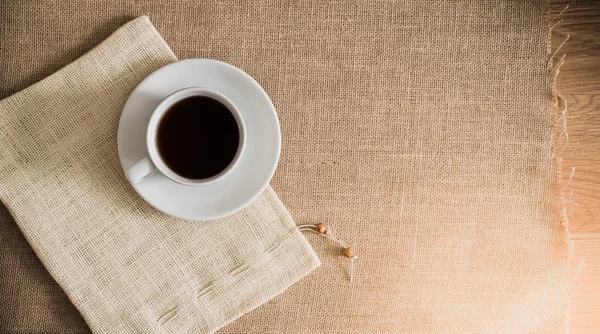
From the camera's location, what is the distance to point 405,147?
832mm

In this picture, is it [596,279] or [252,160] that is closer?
[252,160]

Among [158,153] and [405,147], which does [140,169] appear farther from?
[405,147]

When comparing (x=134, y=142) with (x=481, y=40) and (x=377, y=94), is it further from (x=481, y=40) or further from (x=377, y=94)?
(x=481, y=40)

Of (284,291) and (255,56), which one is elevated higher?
(255,56)

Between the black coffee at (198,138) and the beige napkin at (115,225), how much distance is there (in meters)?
0.11

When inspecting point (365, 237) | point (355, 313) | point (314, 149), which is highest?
point (314, 149)

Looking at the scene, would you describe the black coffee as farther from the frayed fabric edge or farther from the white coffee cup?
the frayed fabric edge

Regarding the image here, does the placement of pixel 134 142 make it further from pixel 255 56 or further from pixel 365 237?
pixel 365 237

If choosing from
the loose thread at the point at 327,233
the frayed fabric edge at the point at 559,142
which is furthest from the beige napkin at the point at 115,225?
the frayed fabric edge at the point at 559,142

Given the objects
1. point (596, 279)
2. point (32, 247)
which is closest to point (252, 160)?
point (32, 247)

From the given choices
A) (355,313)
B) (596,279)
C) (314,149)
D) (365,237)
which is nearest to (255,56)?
(314,149)

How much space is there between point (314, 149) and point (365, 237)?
0.17 m

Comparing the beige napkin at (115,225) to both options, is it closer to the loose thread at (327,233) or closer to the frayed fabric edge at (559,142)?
the loose thread at (327,233)

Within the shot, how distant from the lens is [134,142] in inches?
29.0
